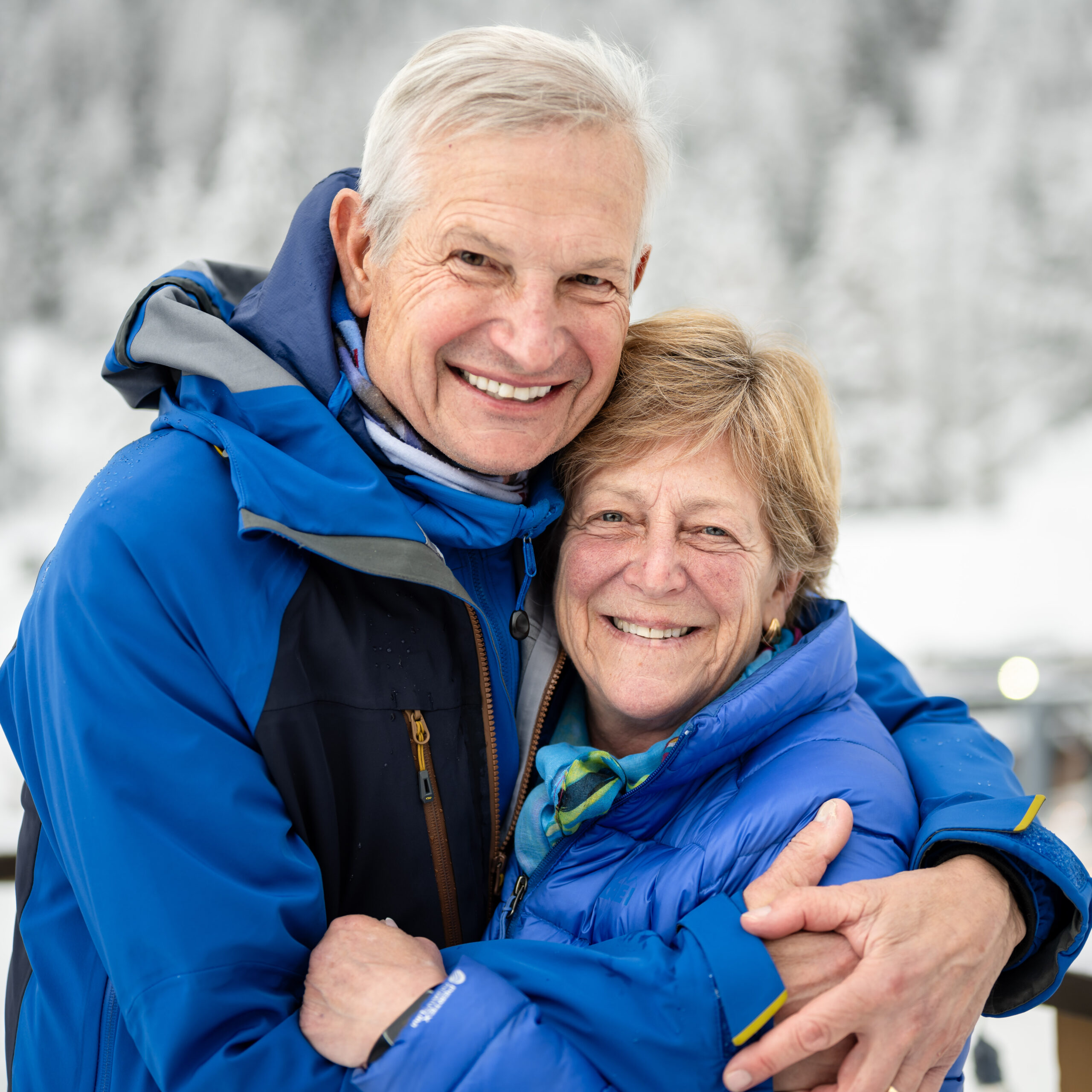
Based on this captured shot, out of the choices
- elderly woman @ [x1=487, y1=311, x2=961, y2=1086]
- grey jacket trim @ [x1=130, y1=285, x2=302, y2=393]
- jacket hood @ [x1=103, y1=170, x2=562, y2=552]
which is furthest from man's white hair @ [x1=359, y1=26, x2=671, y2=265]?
elderly woman @ [x1=487, y1=311, x2=961, y2=1086]

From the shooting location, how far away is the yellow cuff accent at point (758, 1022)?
1152 millimetres

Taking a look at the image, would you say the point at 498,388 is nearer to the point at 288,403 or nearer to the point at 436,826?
the point at 288,403

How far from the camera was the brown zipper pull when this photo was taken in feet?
4.37

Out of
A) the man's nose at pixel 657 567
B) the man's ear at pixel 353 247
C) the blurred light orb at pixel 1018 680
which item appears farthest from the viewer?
the blurred light orb at pixel 1018 680

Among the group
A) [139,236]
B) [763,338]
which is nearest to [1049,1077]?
[763,338]

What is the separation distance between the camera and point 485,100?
1.28 meters

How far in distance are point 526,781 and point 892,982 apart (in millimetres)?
627

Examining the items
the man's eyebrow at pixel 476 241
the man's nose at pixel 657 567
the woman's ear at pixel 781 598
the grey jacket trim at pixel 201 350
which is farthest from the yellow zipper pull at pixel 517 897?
the man's eyebrow at pixel 476 241

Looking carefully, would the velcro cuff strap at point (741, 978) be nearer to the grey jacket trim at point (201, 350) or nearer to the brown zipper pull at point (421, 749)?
the brown zipper pull at point (421, 749)

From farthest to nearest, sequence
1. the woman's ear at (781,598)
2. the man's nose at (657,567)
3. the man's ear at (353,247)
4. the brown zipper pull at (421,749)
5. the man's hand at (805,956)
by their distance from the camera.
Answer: the woman's ear at (781,598) < the man's nose at (657,567) < the man's ear at (353,247) < the brown zipper pull at (421,749) < the man's hand at (805,956)

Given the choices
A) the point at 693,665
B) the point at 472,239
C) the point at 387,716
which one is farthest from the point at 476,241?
the point at 693,665

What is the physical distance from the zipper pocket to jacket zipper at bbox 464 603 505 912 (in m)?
0.57

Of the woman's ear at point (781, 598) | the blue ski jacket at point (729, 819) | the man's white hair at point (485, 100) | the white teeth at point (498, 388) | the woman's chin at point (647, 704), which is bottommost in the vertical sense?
the blue ski jacket at point (729, 819)

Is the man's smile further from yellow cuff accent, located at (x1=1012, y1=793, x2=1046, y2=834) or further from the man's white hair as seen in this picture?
yellow cuff accent, located at (x1=1012, y1=793, x2=1046, y2=834)
